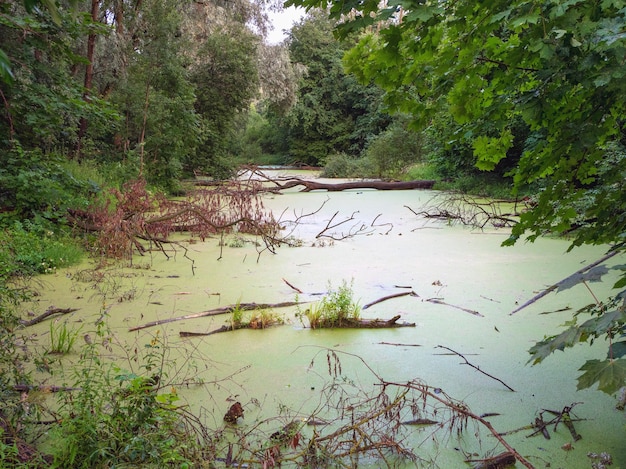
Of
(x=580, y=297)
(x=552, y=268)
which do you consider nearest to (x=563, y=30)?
(x=580, y=297)

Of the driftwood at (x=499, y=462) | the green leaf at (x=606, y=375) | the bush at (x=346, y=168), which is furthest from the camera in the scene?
the bush at (x=346, y=168)

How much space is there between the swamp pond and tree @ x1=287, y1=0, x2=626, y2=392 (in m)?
0.53

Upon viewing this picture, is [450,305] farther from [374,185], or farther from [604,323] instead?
[374,185]

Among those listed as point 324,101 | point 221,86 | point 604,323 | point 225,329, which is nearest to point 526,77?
point 604,323

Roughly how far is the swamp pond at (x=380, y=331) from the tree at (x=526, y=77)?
20.7 inches

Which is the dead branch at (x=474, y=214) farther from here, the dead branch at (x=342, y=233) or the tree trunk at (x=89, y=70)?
the tree trunk at (x=89, y=70)

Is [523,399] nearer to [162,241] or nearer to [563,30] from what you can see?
[563,30]

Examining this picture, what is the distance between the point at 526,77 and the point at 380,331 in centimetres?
146

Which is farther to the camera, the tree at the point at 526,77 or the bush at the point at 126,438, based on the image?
the bush at the point at 126,438

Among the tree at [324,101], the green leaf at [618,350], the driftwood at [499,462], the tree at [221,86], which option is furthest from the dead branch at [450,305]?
the tree at [324,101]

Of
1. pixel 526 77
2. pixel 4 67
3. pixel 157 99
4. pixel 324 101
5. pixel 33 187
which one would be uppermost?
pixel 324 101

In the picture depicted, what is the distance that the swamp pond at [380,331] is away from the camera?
5.86ft

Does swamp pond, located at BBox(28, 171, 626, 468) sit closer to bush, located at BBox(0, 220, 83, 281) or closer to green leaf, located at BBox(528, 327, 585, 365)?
bush, located at BBox(0, 220, 83, 281)

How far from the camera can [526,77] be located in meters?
1.70
